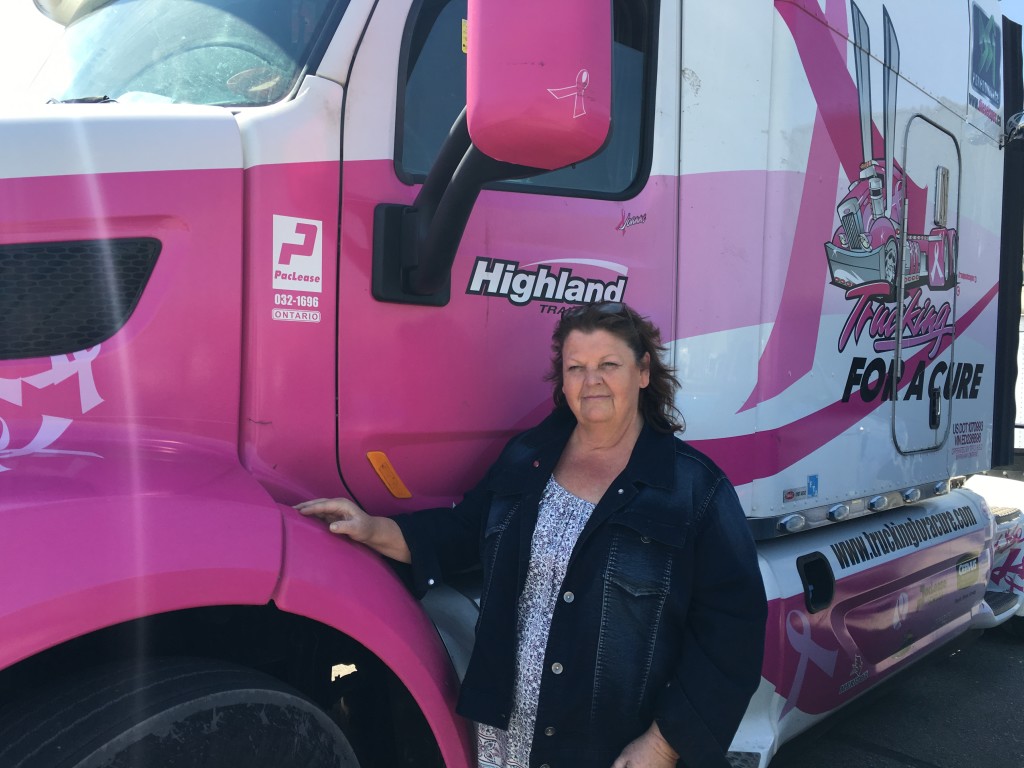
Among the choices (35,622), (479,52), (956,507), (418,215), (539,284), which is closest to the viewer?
(35,622)

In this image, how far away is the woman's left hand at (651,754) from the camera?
2.01m

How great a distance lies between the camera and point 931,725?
429 cm

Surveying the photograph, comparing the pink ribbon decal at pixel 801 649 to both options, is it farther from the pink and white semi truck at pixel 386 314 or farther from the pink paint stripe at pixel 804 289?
the pink paint stripe at pixel 804 289

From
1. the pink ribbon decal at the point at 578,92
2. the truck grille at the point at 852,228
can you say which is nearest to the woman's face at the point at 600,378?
the pink ribbon decal at the point at 578,92

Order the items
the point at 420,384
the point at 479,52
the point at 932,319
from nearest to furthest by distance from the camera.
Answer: the point at 479,52, the point at 420,384, the point at 932,319

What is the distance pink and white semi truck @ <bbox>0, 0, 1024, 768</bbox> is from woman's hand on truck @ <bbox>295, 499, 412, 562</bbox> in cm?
8

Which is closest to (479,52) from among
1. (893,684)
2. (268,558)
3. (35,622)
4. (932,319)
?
(268,558)

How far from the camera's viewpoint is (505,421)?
251 cm

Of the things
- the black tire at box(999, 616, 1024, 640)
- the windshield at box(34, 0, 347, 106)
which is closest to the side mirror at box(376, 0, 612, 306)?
the windshield at box(34, 0, 347, 106)

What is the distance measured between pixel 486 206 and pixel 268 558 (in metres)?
1.11

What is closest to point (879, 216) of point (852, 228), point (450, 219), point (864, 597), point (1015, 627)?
point (852, 228)

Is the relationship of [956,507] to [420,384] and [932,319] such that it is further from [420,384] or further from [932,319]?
[420,384]

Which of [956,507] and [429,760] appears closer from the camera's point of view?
[429,760]

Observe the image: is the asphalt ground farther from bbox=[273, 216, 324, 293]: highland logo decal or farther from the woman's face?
bbox=[273, 216, 324, 293]: highland logo decal
